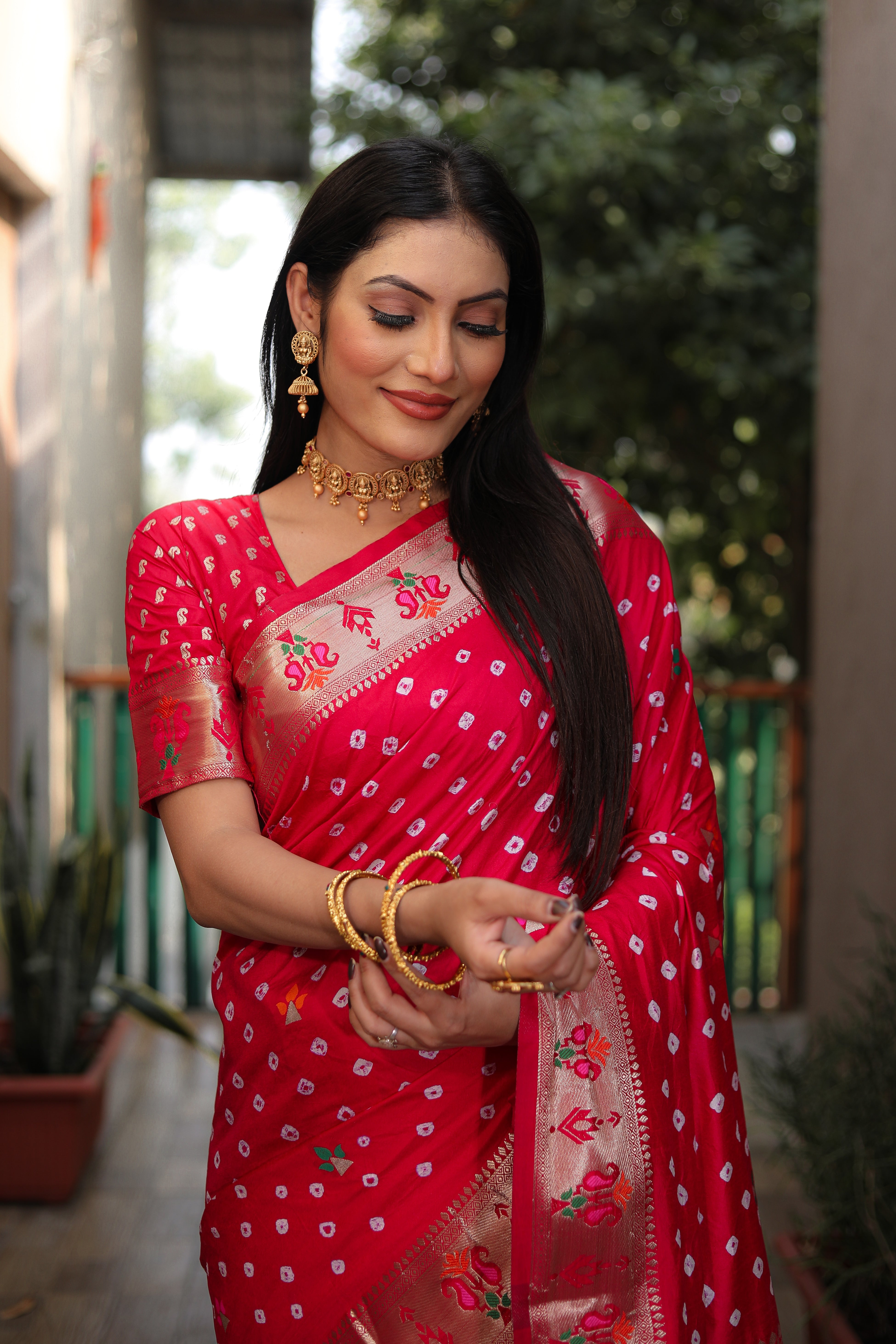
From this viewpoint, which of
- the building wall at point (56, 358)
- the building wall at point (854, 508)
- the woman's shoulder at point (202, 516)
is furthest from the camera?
the building wall at point (56, 358)

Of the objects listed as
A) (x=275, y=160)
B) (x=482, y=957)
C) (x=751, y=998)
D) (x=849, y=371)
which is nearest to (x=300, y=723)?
(x=482, y=957)

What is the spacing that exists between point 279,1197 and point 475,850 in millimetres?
366

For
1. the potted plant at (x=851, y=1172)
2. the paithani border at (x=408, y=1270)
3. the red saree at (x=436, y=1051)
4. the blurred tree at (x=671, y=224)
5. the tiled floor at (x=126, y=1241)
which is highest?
the blurred tree at (x=671, y=224)

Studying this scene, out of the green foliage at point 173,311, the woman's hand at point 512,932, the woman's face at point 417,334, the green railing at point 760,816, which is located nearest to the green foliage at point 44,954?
the woman's face at point 417,334

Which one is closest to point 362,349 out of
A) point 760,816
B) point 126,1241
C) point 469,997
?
point 469,997

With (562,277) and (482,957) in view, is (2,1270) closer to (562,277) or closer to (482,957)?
(482,957)

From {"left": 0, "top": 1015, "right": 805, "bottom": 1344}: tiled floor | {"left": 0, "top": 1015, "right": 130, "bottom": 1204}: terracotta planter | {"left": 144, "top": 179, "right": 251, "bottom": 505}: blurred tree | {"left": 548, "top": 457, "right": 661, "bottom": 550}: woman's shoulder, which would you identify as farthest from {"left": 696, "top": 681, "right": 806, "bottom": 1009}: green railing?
{"left": 144, "top": 179, "right": 251, "bottom": 505}: blurred tree

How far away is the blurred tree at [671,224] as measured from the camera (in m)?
4.28

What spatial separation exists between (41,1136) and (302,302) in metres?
2.08

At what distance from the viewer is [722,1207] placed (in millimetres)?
1167

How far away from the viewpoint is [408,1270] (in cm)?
→ 111

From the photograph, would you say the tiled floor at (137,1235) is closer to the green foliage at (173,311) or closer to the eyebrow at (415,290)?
the eyebrow at (415,290)

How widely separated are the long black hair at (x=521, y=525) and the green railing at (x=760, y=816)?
114 inches

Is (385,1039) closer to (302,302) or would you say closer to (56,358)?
(302,302)
